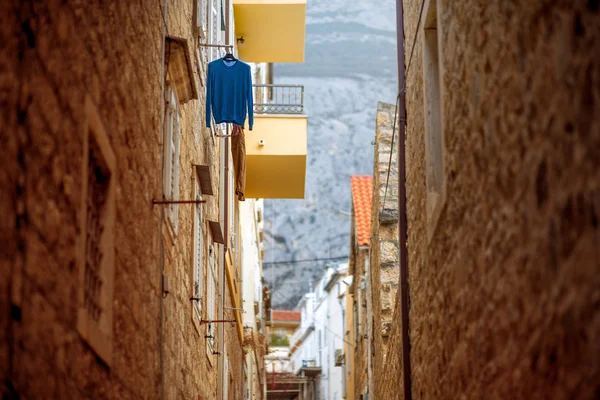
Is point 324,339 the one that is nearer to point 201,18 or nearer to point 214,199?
point 214,199

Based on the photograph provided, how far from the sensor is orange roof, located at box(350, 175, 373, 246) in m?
23.4

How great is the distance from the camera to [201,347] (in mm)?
12344

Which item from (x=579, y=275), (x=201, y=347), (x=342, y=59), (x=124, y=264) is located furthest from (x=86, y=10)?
(x=342, y=59)

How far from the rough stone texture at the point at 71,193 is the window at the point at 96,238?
0.41 ft

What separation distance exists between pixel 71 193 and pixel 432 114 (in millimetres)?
4456

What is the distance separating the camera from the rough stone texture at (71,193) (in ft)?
14.0

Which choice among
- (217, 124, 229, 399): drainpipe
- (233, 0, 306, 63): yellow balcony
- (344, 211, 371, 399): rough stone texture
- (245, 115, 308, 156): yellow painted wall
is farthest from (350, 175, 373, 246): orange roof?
(217, 124, 229, 399): drainpipe

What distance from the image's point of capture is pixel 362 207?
978 inches

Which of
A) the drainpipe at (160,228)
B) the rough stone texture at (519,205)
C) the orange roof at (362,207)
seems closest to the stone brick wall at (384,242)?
the orange roof at (362,207)

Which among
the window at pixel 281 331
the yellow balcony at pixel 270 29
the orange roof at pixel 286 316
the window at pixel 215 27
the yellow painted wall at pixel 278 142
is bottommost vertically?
the window at pixel 281 331

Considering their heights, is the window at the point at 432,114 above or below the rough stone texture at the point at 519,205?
above

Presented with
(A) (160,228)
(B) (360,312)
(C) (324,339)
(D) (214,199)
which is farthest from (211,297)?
(C) (324,339)

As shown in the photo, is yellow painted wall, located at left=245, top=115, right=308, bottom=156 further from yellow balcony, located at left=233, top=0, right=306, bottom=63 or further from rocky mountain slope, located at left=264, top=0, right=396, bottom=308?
rocky mountain slope, located at left=264, top=0, right=396, bottom=308

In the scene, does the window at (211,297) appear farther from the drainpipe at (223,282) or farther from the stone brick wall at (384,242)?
the stone brick wall at (384,242)
